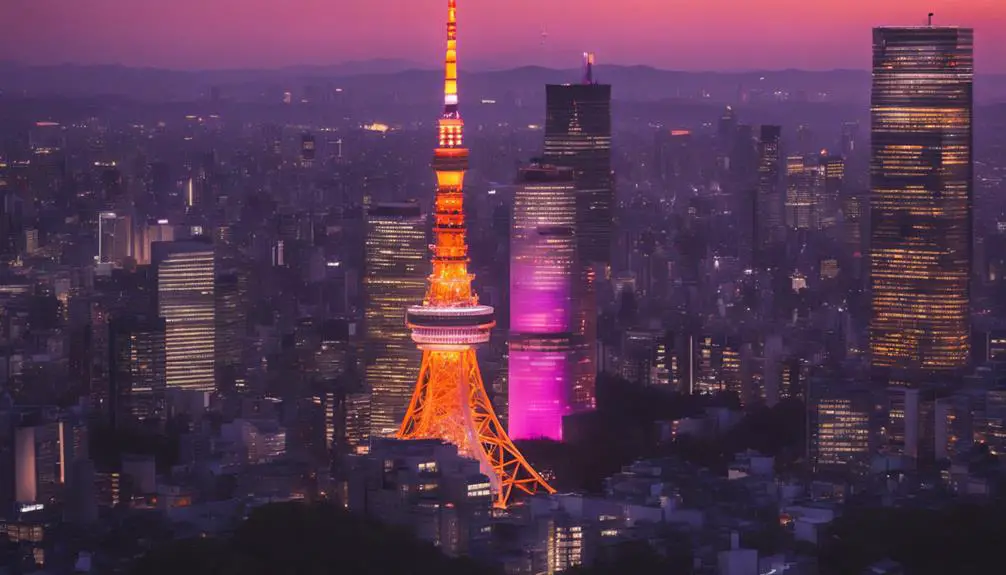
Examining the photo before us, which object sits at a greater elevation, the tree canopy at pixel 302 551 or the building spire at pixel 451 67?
the building spire at pixel 451 67

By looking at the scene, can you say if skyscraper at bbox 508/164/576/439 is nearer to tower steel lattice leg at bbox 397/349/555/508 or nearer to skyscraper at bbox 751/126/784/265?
tower steel lattice leg at bbox 397/349/555/508

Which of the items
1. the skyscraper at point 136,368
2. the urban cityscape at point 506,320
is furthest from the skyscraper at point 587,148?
the skyscraper at point 136,368

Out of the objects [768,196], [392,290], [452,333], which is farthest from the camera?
[768,196]

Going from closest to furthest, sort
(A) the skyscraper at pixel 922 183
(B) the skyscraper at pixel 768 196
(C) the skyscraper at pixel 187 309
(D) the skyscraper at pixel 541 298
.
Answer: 1. (D) the skyscraper at pixel 541 298
2. (C) the skyscraper at pixel 187 309
3. (A) the skyscraper at pixel 922 183
4. (B) the skyscraper at pixel 768 196

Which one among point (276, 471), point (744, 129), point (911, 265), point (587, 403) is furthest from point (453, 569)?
point (744, 129)

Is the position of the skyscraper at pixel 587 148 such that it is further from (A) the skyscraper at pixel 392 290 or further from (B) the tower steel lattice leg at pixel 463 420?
(B) the tower steel lattice leg at pixel 463 420

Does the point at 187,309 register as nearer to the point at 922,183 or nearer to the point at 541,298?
the point at 541,298

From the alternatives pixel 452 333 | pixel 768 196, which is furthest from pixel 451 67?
pixel 768 196
